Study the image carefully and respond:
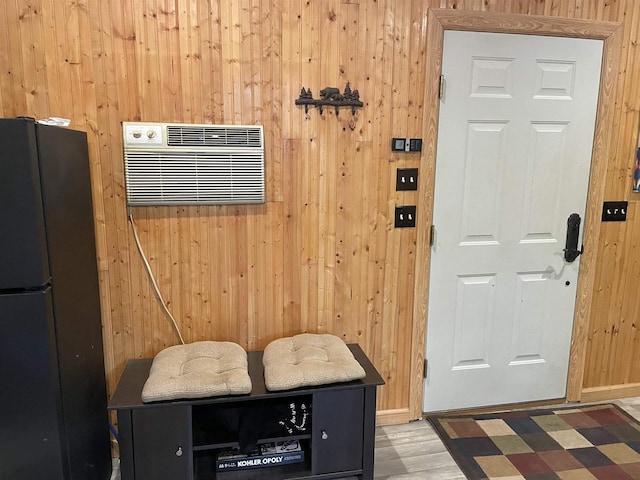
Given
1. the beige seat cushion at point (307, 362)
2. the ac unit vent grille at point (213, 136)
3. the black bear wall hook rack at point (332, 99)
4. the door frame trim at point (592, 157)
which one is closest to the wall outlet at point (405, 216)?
the door frame trim at point (592, 157)

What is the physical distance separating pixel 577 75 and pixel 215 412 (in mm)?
2512

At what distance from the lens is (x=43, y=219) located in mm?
1476

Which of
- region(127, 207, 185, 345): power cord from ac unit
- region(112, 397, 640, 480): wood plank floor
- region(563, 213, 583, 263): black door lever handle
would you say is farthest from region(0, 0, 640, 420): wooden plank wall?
region(563, 213, 583, 263): black door lever handle

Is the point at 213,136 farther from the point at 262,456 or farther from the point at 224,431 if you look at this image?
the point at 262,456

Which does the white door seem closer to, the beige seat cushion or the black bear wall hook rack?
the black bear wall hook rack

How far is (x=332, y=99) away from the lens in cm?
224

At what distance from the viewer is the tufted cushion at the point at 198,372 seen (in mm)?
1816

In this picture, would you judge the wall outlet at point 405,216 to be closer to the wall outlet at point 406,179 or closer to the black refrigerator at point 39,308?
the wall outlet at point 406,179

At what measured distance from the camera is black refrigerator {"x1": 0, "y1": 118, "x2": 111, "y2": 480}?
1.42m

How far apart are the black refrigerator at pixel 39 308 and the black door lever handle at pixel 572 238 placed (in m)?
2.50

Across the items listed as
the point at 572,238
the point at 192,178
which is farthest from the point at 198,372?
the point at 572,238

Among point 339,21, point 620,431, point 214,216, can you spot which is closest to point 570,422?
point 620,431

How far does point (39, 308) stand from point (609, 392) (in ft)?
10.2

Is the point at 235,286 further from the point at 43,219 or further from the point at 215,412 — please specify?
the point at 43,219
